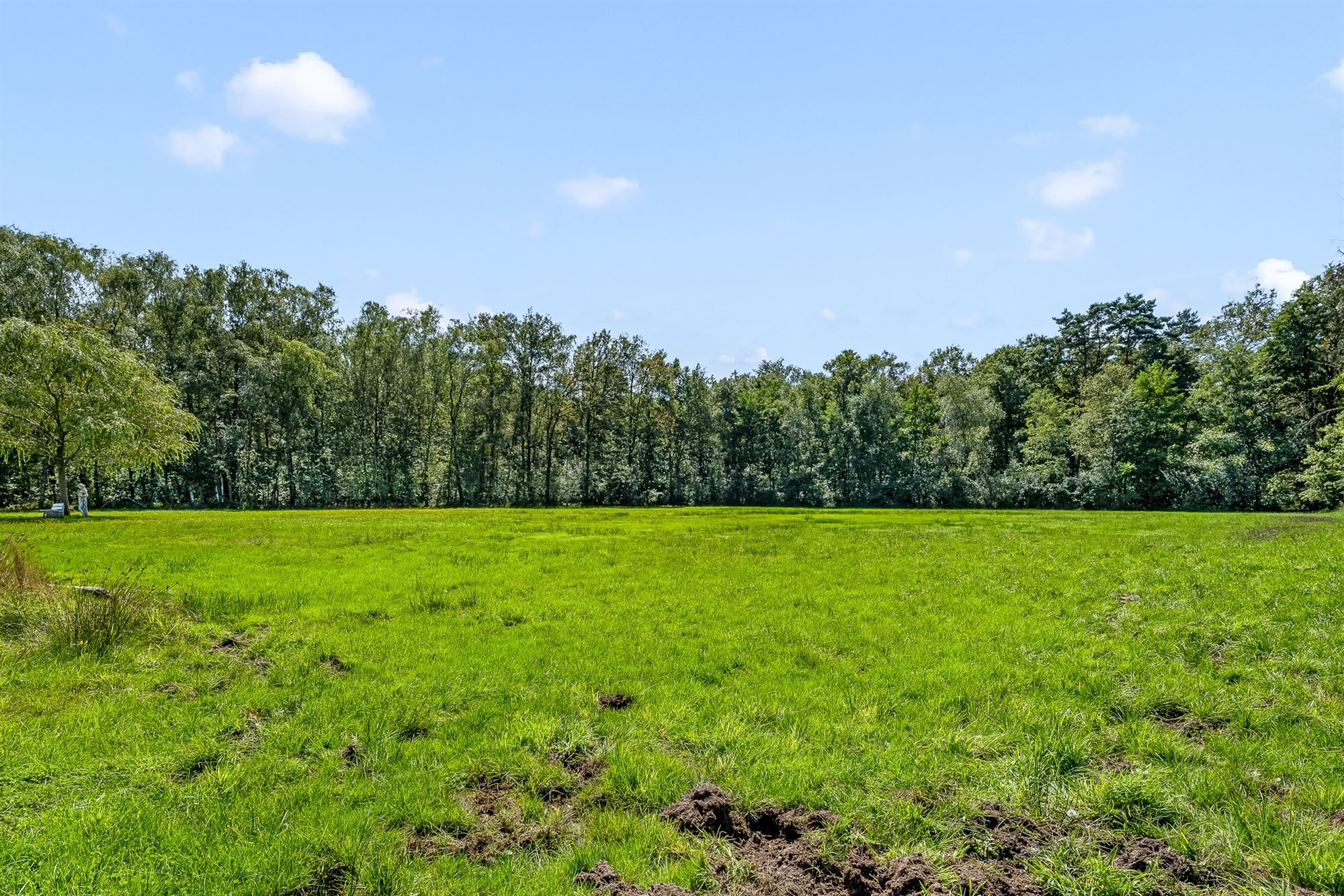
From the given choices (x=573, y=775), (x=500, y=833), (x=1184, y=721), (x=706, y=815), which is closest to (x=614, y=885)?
(x=706, y=815)

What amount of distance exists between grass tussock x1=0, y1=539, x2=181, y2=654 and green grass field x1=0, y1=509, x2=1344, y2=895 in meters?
0.21

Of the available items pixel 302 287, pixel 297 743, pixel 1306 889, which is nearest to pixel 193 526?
pixel 297 743

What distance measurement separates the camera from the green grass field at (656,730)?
482 centimetres

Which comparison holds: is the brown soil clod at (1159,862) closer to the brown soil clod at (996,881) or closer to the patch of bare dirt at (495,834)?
the brown soil clod at (996,881)

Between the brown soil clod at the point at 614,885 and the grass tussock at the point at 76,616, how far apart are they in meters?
10.0

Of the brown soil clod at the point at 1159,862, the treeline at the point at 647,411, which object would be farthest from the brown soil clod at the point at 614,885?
the treeline at the point at 647,411

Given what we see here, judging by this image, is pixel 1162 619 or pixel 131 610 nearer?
pixel 131 610

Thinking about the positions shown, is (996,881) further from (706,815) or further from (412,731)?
(412,731)

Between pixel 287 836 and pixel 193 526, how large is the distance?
31603mm

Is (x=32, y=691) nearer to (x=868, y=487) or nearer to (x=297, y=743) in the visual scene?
(x=297, y=743)

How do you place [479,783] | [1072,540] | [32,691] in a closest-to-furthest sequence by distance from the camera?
[479,783] < [32,691] < [1072,540]

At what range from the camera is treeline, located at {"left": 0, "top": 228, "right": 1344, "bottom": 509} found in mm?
55406

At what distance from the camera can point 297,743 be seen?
6711 mm

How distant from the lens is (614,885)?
14.8ft
